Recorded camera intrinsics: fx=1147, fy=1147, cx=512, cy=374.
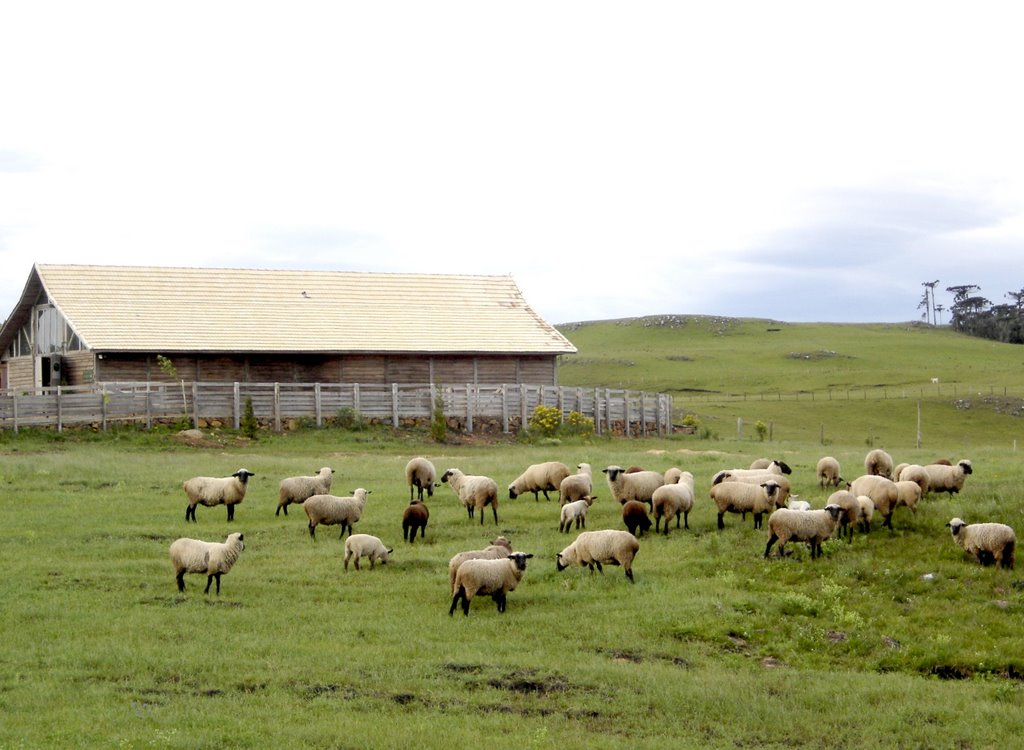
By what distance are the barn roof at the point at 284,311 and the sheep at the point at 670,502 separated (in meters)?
28.9

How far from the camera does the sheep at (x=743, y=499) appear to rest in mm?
20938

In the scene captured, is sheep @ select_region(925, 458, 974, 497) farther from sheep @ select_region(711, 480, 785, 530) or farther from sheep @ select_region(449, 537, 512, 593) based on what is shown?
sheep @ select_region(449, 537, 512, 593)

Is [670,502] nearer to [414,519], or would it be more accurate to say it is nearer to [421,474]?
[414,519]

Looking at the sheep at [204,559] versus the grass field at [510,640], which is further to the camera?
the sheep at [204,559]

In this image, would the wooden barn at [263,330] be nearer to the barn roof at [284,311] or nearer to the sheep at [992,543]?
the barn roof at [284,311]

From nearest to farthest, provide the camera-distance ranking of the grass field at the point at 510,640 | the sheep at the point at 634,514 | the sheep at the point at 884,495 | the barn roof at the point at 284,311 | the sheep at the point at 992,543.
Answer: the grass field at the point at 510,640 < the sheep at the point at 992,543 < the sheep at the point at 884,495 < the sheep at the point at 634,514 < the barn roof at the point at 284,311

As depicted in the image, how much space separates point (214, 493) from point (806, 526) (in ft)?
38.1

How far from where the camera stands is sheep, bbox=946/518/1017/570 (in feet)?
58.2

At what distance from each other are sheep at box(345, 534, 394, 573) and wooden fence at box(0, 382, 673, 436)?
23.9m

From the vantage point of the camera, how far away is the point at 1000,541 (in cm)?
1769

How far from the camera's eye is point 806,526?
18.6m

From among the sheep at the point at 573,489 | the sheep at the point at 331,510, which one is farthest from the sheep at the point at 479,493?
the sheep at the point at 331,510

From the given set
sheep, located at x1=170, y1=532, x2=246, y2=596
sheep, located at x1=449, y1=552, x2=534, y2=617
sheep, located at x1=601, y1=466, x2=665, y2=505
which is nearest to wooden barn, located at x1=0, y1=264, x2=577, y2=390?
sheep, located at x1=601, y1=466, x2=665, y2=505

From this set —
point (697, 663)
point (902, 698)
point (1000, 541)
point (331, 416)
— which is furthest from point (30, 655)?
point (331, 416)
